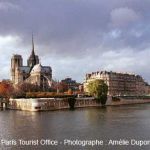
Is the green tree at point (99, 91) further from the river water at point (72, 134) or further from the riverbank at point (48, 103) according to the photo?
the river water at point (72, 134)

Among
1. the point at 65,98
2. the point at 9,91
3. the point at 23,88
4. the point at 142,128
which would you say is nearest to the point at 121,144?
the point at 142,128

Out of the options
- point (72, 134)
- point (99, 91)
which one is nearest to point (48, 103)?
point (99, 91)

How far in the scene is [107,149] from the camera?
42438mm

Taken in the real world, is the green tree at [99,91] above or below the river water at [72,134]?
above

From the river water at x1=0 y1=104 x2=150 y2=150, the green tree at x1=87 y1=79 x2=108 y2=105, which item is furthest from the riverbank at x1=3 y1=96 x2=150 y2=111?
the river water at x1=0 y1=104 x2=150 y2=150

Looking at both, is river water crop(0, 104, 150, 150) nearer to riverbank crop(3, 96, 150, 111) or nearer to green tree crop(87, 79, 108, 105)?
riverbank crop(3, 96, 150, 111)

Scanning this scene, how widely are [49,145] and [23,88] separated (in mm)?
116906

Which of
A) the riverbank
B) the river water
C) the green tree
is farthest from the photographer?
the green tree

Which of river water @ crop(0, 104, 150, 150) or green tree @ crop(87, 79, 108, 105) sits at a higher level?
green tree @ crop(87, 79, 108, 105)

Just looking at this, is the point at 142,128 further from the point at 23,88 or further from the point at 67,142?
the point at 23,88

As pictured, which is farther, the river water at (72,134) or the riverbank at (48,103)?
the riverbank at (48,103)

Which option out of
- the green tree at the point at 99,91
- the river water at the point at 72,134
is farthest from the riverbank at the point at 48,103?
the river water at the point at 72,134

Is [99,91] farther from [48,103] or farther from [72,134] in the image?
[72,134]

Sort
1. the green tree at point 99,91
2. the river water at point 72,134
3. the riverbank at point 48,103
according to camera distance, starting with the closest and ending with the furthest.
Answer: the river water at point 72,134 → the riverbank at point 48,103 → the green tree at point 99,91
